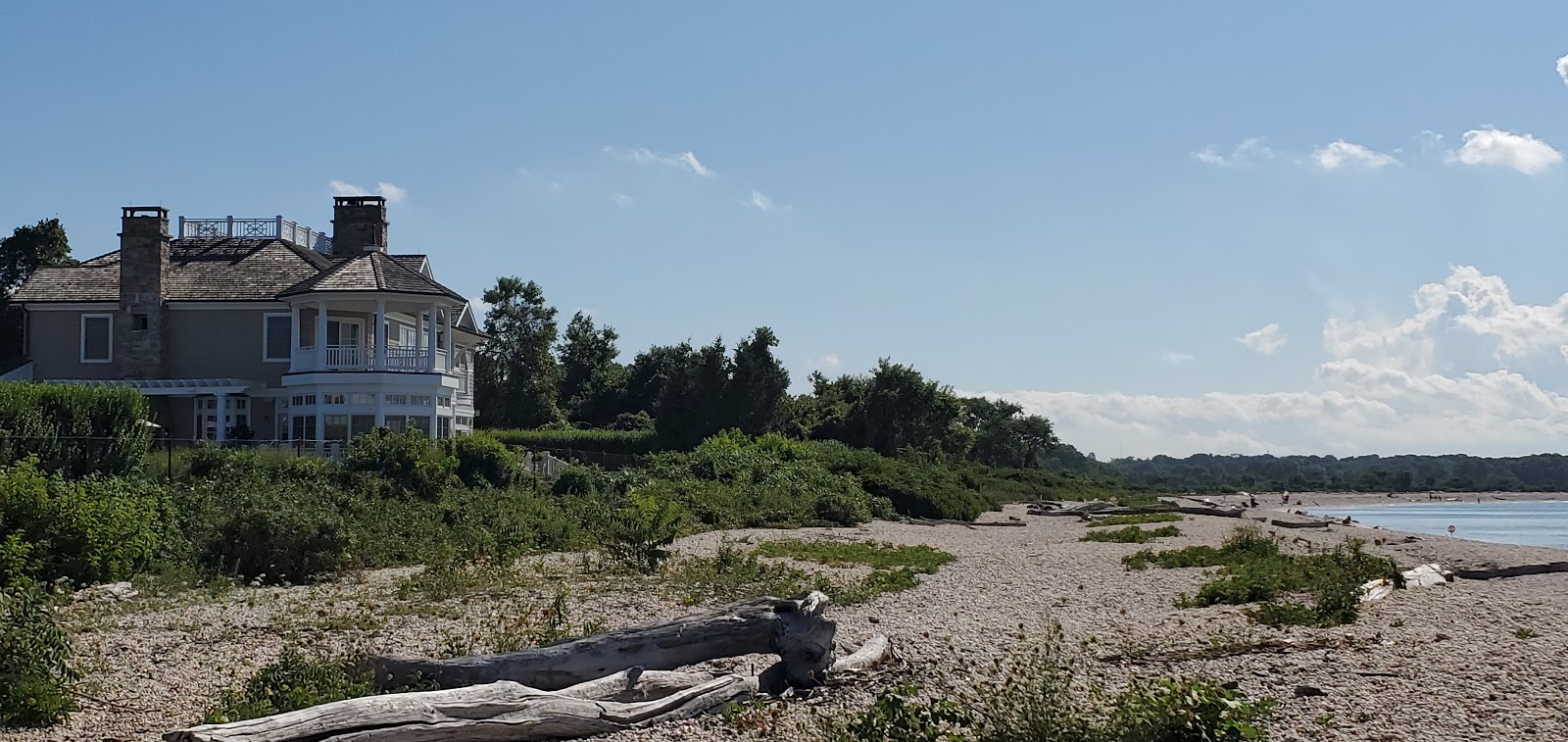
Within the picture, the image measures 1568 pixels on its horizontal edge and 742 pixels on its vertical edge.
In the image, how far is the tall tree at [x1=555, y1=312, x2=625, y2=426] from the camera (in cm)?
7162

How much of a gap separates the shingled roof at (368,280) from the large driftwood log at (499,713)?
29.5 meters

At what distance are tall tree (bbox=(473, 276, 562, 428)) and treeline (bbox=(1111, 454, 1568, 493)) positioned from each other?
65591mm

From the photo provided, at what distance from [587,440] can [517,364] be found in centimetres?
1787

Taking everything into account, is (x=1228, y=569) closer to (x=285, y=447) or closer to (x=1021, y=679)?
(x=1021, y=679)

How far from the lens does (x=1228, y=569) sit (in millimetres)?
Result: 19188

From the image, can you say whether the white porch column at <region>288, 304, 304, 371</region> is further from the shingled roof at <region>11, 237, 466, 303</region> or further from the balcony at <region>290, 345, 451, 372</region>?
the shingled roof at <region>11, 237, 466, 303</region>

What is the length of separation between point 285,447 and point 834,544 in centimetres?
1577

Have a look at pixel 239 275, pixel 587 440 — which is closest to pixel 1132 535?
pixel 239 275

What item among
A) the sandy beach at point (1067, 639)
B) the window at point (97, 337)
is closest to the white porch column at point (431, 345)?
the window at point (97, 337)

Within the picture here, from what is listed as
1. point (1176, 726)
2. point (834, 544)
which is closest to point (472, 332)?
point (834, 544)

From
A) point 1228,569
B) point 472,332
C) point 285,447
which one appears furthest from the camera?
point 472,332

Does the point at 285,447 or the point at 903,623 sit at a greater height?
the point at 285,447

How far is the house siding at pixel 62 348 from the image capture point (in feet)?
129

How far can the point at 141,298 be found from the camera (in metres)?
39.1
